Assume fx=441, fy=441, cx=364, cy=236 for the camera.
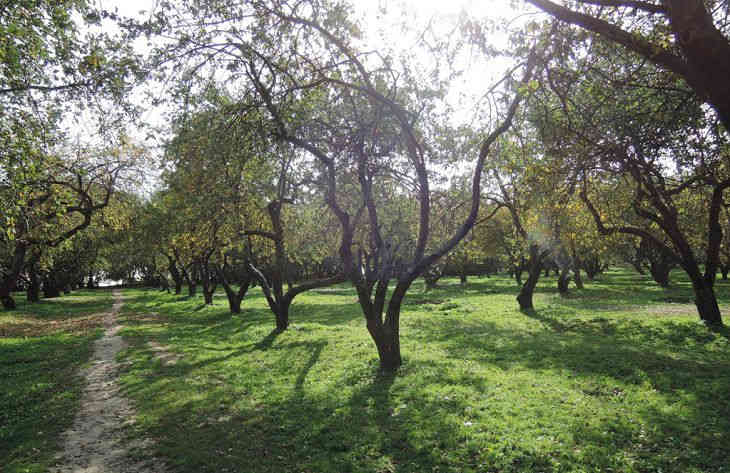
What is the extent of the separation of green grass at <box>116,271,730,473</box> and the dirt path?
461 mm

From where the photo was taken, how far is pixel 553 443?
7395 millimetres

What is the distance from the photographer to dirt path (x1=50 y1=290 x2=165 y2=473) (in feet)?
23.7

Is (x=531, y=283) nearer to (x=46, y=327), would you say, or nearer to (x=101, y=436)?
(x=101, y=436)

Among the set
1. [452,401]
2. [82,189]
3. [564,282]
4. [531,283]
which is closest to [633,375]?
[452,401]

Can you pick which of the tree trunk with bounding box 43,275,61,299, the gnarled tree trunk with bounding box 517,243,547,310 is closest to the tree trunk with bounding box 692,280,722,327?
the gnarled tree trunk with bounding box 517,243,547,310

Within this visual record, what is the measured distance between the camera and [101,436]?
→ 8.60 meters

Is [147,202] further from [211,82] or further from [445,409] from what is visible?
[445,409]

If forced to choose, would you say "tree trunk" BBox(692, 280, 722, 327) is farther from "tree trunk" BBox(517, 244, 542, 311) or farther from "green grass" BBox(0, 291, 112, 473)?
"green grass" BBox(0, 291, 112, 473)

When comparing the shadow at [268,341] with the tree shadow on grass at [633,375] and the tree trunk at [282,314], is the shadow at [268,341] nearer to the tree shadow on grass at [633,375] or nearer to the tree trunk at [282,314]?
the tree trunk at [282,314]

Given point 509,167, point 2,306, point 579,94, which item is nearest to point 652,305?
point 579,94

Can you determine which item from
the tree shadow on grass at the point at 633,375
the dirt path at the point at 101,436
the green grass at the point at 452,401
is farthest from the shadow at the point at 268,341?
the tree shadow on grass at the point at 633,375

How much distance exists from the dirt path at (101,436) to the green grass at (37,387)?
0.25 metres

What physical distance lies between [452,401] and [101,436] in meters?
7.23

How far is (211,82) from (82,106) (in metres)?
3.49
